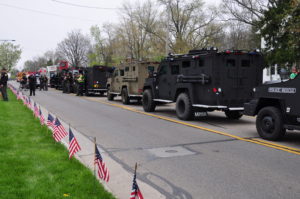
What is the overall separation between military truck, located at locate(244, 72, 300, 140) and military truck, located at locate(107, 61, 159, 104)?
833cm

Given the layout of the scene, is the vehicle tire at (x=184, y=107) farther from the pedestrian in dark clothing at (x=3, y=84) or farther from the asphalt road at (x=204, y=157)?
the pedestrian in dark clothing at (x=3, y=84)

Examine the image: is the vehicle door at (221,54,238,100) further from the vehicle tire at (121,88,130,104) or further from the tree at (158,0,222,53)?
the tree at (158,0,222,53)

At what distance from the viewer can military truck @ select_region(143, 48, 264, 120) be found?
10578mm

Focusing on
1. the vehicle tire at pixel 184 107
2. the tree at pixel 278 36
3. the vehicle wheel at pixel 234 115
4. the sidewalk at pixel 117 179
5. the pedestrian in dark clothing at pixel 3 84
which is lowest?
the sidewalk at pixel 117 179

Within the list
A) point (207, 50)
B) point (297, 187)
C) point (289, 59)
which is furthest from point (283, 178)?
point (289, 59)

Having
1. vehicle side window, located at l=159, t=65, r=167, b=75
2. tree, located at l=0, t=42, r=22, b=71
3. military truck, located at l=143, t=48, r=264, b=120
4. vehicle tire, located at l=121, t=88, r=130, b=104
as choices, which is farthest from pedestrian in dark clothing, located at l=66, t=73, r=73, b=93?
tree, located at l=0, t=42, r=22, b=71

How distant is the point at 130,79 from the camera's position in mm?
18109

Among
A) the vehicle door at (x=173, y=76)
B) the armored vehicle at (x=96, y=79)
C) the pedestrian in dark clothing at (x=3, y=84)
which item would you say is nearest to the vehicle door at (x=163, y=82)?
the vehicle door at (x=173, y=76)

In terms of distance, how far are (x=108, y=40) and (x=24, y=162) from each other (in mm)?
56788

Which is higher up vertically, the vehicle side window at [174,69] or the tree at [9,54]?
the tree at [9,54]

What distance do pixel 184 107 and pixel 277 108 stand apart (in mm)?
4168

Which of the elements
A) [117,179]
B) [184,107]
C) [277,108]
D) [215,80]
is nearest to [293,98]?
[277,108]

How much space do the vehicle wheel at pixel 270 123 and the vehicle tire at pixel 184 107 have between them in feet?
10.8

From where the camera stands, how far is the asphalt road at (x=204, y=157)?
4727mm
